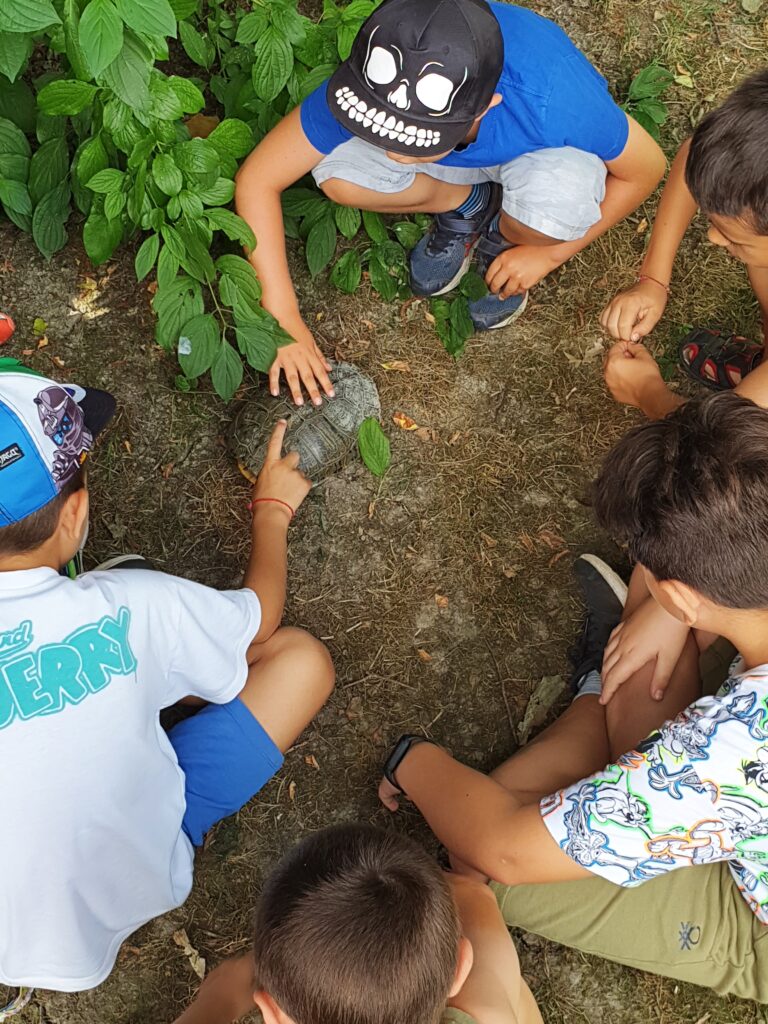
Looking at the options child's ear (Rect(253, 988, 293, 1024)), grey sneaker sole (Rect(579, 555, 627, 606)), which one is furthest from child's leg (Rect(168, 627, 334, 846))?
Answer: grey sneaker sole (Rect(579, 555, 627, 606))

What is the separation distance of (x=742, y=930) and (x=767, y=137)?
69.0 inches

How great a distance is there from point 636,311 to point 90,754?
1.85m

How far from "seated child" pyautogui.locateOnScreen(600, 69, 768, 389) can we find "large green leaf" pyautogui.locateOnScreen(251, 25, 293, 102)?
99 cm

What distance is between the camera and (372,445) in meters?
2.60

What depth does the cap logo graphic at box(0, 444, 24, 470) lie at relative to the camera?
5.53ft

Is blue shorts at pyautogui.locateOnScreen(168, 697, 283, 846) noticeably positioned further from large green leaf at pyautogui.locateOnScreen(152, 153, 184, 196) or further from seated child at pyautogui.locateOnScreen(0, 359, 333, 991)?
large green leaf at pyautogui.locateOnScreen(152, 153, 184, 196)

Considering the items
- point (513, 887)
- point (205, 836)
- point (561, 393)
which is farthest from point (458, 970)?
point (561, 393)

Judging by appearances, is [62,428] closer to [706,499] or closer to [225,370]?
[225,370]

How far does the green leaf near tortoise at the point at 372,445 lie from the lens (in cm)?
259

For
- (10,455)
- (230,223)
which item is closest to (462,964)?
(10,455)

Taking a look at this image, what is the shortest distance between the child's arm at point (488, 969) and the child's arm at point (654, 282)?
5.11 feet

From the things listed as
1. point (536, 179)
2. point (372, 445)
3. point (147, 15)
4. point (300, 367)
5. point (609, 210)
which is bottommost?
point (372, 445)

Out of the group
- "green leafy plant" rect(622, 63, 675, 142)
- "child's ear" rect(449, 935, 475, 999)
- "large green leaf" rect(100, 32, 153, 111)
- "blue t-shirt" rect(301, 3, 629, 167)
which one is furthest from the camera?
"green leafy plant" rect(622, 63, 675, 142)

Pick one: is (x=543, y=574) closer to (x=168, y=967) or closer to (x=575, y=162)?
(x=575, y=162)
